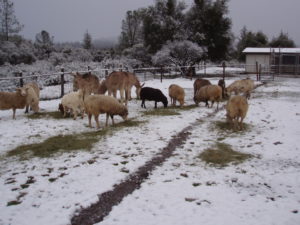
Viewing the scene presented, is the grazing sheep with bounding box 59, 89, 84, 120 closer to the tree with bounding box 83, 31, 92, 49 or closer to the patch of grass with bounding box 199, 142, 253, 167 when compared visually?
the patch of grass with bounding box 199, 142, 253, 167

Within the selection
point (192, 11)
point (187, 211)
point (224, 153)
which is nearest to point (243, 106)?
point (224, 153)

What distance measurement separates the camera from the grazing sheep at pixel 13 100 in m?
10.0

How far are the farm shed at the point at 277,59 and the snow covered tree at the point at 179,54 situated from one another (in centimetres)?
681

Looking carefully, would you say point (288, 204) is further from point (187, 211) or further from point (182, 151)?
point (182, 151)

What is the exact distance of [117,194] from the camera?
4883 mm

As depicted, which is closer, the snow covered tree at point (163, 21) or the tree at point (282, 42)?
the snow covered tree at point (163, 21)

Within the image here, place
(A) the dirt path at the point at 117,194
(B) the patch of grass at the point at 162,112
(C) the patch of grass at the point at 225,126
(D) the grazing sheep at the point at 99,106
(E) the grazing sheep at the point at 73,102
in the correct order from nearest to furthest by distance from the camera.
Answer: (A) the dirt path at the point at 117,194 → (D) the grazing sheep at the point at 99,106 → (C) the patch of grass at the point at 225,126 → (E) the grazing sheep at the point at 73,102 → (B) the patch of grass at the point at 162,112

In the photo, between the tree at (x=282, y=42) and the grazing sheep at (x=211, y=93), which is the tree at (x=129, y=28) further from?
the grazing sheep at (x=211, y=93)

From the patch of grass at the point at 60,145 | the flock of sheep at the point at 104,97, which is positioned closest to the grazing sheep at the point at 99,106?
the flock of sheep at the point at 104,97

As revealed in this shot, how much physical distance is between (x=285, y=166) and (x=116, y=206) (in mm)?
3493

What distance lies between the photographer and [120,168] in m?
5.91

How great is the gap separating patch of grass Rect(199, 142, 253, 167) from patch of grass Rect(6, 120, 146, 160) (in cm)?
275

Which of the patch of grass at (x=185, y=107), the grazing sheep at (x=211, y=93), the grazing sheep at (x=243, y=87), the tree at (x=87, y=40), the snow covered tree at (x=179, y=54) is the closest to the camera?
the grazing sheep at (x=211, y=93)

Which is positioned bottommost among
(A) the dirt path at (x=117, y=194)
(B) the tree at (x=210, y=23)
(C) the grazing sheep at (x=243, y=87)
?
(A) the dirt path at (x=117, y=194)
